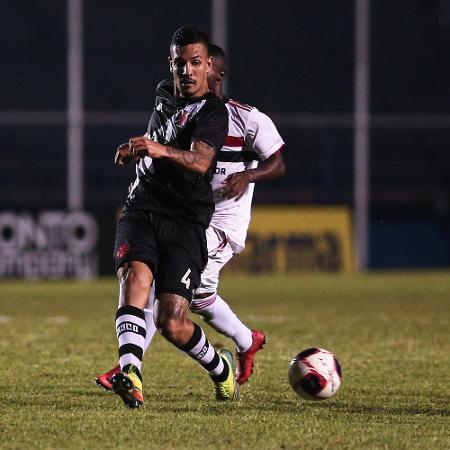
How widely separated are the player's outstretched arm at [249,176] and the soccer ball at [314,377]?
1101 mm

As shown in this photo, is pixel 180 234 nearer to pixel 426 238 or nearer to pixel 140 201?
pixel 140 201

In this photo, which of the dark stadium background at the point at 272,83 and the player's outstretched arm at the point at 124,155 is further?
the dark stadium background at the point at 272,83


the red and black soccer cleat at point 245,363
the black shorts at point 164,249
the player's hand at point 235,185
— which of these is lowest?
the red and black soccer cleat at point 245,363

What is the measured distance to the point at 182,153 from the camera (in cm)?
576

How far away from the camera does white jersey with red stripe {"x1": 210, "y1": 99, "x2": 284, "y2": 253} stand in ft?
23.1

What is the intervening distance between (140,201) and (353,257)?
45.7ft

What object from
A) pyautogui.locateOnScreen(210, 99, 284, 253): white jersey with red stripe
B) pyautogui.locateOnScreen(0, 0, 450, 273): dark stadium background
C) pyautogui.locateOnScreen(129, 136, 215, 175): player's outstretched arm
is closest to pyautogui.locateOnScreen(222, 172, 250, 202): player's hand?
pyautogui.locateOnScreen(210, 99, 284, 253): white jersey with red stripe

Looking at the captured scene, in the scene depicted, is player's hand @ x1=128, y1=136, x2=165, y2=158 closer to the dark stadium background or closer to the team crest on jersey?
the team crest on jersey

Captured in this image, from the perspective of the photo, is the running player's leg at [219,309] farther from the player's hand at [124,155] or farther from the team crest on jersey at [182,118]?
the player's hand at [124,155]

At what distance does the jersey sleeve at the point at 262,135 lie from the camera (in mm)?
7031

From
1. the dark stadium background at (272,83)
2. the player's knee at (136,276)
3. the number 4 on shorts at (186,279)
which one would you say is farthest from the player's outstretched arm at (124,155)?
the dark stadium background at (272,83)

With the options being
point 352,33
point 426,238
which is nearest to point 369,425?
point 426,238

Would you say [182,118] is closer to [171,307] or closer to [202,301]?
[171,307]

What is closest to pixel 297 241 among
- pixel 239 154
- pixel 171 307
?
pixel 239 154
